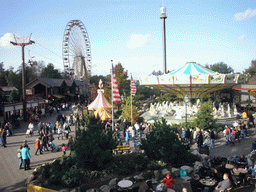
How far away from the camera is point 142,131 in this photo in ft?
55.7

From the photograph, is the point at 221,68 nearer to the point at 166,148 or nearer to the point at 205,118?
the point at 205,118

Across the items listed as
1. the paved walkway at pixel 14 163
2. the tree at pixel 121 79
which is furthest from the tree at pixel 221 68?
the paved walkway at pixel 14 163

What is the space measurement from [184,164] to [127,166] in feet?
8.47

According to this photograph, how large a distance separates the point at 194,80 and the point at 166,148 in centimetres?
1279

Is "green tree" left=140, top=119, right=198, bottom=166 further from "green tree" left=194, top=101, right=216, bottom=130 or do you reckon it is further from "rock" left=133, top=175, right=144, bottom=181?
"green tree" left=194, top=101, right=216, bottom=130

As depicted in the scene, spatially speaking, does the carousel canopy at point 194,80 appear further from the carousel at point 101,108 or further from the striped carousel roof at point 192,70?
the carousel at point 101,108

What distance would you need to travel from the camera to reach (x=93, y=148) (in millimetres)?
8180

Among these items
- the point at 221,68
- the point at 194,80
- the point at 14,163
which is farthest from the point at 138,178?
the point at 221,68

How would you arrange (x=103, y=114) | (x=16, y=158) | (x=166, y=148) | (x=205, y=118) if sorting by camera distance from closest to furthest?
(x=166, y=148), (x=16, y=158), (x=205, y=118), (x=103, y=114)

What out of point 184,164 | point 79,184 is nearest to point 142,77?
point 184,164

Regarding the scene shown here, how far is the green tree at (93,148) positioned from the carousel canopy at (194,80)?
45.1 feet

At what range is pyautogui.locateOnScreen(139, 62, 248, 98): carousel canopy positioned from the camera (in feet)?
66.5

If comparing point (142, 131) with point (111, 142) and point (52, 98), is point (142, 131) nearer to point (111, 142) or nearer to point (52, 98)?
point (111, 142)

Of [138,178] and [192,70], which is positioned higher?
[192,70]
